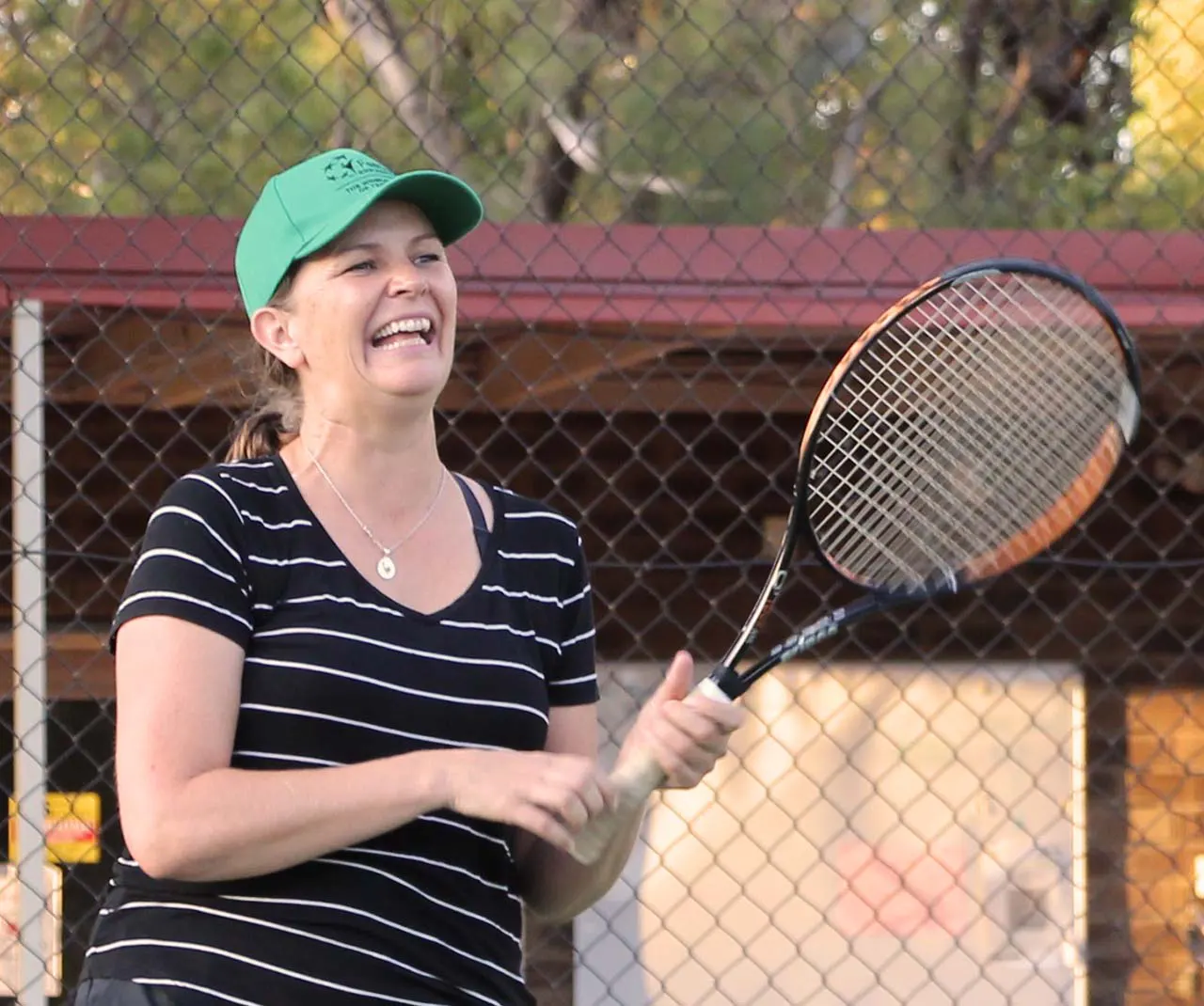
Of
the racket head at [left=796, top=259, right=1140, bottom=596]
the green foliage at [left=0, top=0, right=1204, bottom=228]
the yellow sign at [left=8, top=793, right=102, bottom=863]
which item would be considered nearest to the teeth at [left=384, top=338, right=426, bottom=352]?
the racket head at [left=796, top=259, right=1140, bottom=596]

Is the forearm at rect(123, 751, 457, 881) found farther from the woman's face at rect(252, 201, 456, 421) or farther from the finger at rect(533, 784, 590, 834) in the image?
the woman's face at rect(252, 201, 456, 421)

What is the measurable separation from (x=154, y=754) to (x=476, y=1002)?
1.27 feet

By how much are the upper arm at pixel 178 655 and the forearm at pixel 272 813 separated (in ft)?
0.05

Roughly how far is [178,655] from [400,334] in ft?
1.25

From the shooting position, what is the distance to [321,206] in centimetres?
175

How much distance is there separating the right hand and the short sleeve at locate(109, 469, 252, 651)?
0.23 m

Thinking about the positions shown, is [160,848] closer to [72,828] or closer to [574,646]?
[574,646]

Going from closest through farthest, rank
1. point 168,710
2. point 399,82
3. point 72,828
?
point 168,710 < point 72,828 < point 399,82

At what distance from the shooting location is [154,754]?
5.15 feet

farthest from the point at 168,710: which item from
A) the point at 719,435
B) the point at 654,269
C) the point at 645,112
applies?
the point at 645,112

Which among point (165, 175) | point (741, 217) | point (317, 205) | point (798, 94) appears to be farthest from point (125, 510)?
point (317, 205)

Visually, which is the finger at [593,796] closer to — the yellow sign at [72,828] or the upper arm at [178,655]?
the upper arm at [178,655]

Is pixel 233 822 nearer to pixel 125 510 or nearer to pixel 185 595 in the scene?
pixel 185 595

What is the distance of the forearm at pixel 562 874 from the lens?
185 cm
